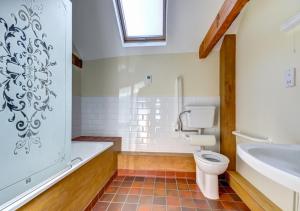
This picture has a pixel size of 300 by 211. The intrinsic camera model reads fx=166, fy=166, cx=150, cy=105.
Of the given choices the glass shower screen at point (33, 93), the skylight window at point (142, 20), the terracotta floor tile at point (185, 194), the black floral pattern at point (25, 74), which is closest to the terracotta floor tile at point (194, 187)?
the terracotta floor tile at point (185, 194)

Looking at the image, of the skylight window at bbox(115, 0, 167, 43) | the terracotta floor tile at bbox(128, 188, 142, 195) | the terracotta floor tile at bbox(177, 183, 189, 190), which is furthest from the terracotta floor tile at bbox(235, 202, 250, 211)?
the skylight window at bbox(115, 0, 167, 43)

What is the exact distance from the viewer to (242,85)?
218 centimetres

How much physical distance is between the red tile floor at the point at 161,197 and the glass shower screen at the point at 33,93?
2.91 ft

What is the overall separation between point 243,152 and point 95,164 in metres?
1.50

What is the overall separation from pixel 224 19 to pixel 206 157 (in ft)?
5.37

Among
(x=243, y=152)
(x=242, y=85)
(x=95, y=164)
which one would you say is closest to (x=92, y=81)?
(x=95, y=164)

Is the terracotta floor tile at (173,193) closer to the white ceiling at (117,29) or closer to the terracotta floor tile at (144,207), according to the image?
the terracotta floor tile at (144,207)

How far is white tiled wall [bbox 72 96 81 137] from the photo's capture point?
9.07 ft

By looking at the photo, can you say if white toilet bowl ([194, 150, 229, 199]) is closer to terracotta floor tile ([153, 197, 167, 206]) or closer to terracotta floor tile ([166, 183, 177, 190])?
terracotta floor tile ([166, 183, 177, 190])

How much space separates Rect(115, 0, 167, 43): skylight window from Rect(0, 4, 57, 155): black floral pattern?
162 cm

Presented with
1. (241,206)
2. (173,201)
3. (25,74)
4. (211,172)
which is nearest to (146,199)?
(173,201)

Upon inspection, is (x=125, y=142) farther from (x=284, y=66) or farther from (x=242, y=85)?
(x=284, y=66)

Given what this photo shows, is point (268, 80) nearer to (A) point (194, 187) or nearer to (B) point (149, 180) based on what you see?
(A) point (194, 187)

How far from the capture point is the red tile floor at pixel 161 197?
1.75 metres
